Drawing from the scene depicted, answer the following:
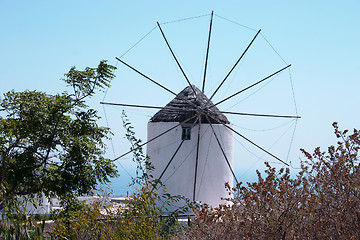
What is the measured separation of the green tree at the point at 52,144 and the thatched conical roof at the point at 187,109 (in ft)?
20.9

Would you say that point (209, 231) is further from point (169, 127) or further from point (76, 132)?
point (169, 127)

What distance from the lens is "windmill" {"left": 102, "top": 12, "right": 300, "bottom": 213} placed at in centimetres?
1427

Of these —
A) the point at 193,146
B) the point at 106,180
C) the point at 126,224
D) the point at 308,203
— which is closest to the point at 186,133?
the point at 193,146

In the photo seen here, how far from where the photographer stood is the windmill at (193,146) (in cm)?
1427

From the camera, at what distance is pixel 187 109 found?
561 inches

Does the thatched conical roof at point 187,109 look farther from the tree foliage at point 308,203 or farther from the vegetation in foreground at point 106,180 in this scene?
the tree foliage at point 308,203

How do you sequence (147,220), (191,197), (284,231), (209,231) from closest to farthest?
(284,231) < (209,231) < (147,220) < (191,197)

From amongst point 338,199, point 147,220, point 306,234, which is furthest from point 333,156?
point 147,220

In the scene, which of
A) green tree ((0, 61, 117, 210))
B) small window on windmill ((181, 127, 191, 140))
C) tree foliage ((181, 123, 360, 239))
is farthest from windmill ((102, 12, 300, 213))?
tree foliage ((181, 123, 360, 239))

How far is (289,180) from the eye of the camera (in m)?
3.57

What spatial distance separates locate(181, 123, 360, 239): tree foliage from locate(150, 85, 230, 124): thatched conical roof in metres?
10.6

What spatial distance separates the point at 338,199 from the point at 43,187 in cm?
507

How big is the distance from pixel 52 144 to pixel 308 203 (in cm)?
492

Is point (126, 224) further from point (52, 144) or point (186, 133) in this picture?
point (186, 133)
